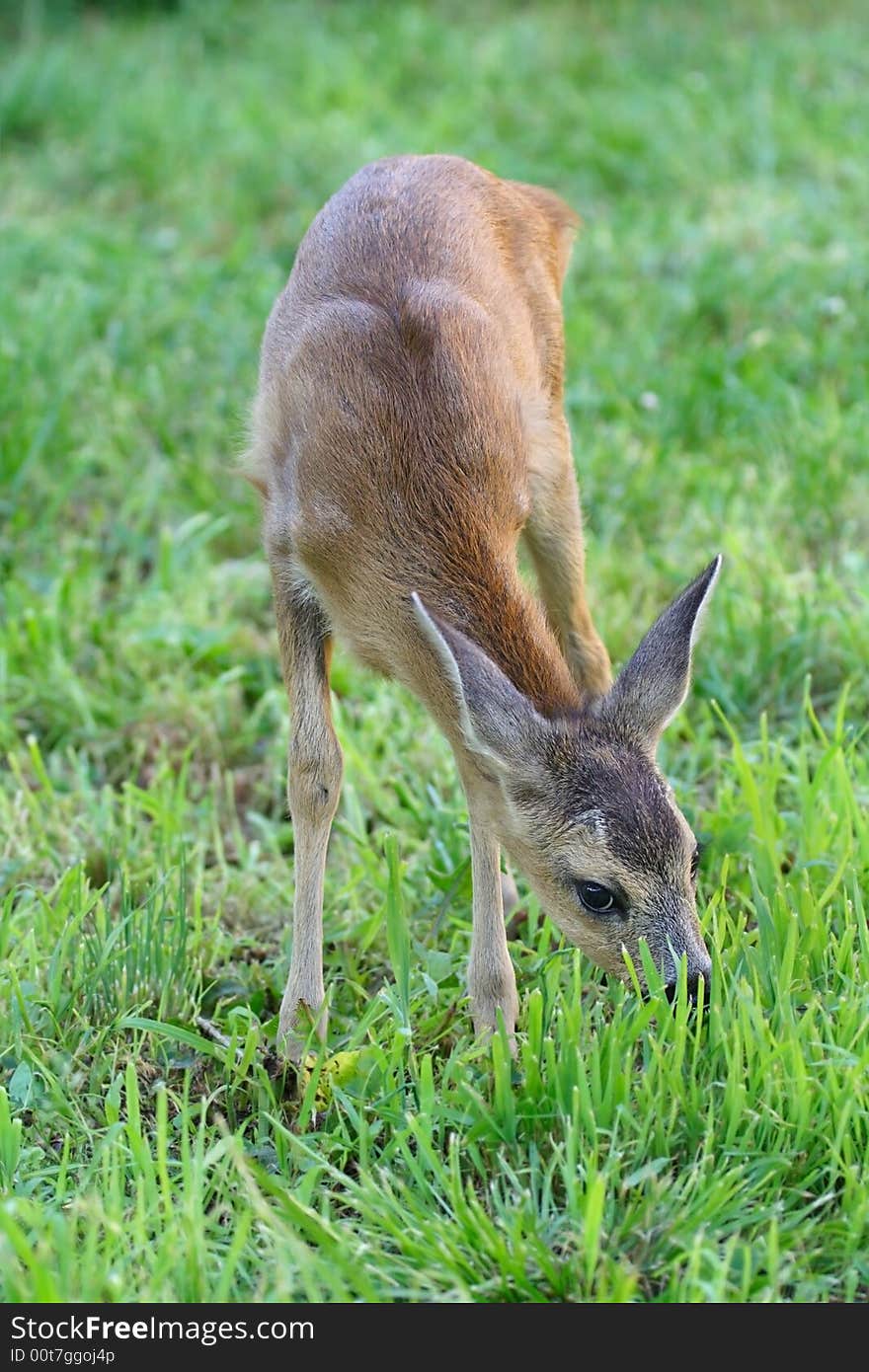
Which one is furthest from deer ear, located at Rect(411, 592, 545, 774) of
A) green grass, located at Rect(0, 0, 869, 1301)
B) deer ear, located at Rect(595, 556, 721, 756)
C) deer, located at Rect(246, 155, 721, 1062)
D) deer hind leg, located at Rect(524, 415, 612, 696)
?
deer hind leg, located at Rect(524, 415, 612, 696)

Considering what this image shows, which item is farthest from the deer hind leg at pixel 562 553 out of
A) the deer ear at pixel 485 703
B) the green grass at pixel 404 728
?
the deer ear at pixel 485 703

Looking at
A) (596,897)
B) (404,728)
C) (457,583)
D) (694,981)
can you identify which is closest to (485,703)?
(457,583)

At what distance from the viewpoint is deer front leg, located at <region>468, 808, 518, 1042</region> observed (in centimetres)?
370

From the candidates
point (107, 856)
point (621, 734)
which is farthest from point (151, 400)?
point (621, 734)

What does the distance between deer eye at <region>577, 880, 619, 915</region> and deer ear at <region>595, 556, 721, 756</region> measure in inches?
12.3

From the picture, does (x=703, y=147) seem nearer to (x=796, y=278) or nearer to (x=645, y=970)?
(x=796, y=278)

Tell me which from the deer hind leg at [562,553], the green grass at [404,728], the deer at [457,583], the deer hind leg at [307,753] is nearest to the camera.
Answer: the green grass at [404,728]

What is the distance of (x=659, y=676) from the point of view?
3453 mm

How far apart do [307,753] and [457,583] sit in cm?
63

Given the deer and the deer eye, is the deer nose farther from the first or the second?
the deer eye

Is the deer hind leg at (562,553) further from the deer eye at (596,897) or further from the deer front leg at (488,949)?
the deer eye at (596,897)

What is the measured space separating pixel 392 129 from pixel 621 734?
6149 millimetres

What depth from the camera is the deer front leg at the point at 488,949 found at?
3.70 meters

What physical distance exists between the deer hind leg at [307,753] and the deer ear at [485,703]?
0.54 meters
